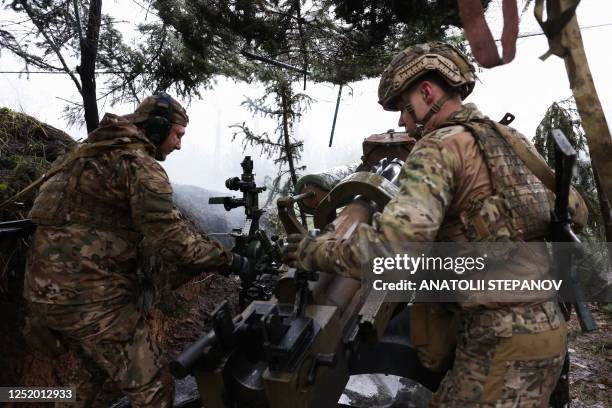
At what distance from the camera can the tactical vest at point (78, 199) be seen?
2.96 m

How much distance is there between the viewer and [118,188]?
117 inches

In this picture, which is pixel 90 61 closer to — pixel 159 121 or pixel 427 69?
pixel 159 121

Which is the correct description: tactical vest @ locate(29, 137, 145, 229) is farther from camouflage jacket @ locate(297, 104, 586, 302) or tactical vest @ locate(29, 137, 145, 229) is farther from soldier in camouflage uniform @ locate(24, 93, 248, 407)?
camouflage jacket @ locate(297, 104, 586, 302)

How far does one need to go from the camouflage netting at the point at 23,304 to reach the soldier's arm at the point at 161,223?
58cm

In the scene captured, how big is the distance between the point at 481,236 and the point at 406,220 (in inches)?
20.5

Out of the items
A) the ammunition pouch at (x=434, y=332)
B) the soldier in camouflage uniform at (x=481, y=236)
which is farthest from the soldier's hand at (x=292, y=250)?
the ammunition pouch at (x=434, y=332)

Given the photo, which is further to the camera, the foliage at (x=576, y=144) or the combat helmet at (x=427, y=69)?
the foliage at (x=576, y=144)

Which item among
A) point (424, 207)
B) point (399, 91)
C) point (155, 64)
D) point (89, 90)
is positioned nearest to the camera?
point (424, 207)

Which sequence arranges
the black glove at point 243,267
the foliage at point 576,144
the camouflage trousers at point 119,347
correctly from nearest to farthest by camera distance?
the camouflage trousers at point 119,347, the black glove at point 243,267, the foliage at point 576,144

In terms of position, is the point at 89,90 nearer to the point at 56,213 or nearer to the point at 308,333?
the point at 56,213

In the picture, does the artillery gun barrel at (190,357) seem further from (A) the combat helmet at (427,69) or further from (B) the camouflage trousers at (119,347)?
(A) the combat helmet at (427,69)

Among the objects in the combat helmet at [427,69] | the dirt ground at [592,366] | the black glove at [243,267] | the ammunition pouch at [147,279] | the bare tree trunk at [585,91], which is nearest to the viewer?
the bare tree trunk at [585,91]

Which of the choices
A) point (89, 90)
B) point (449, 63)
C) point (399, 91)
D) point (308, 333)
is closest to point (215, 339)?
point (308, 333)

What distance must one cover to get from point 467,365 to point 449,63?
1651 mm
